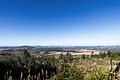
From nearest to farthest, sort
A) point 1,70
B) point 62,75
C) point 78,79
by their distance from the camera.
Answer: point 78,79 → point 62,75 → point 1,70

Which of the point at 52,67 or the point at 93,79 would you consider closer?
the point at 93,79

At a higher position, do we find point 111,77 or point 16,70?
point 111,77

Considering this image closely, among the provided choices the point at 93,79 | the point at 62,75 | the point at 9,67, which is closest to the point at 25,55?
the point at 9,67

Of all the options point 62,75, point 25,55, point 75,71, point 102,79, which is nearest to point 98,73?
point 102,79

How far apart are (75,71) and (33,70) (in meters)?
69.1

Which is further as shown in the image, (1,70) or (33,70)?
(33,70)

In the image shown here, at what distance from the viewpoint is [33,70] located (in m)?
87.8

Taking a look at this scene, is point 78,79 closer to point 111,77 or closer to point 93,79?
point 93,79

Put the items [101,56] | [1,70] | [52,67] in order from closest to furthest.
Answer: [1,70]
[52,67]
[101,56]

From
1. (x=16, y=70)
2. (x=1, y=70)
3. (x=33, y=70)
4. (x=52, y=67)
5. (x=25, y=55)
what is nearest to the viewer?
(x=1, y=70)

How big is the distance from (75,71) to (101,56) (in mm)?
140189

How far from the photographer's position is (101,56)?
157250 mm

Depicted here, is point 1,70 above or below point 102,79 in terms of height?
below

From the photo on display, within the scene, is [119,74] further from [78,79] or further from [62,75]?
[62,75]
